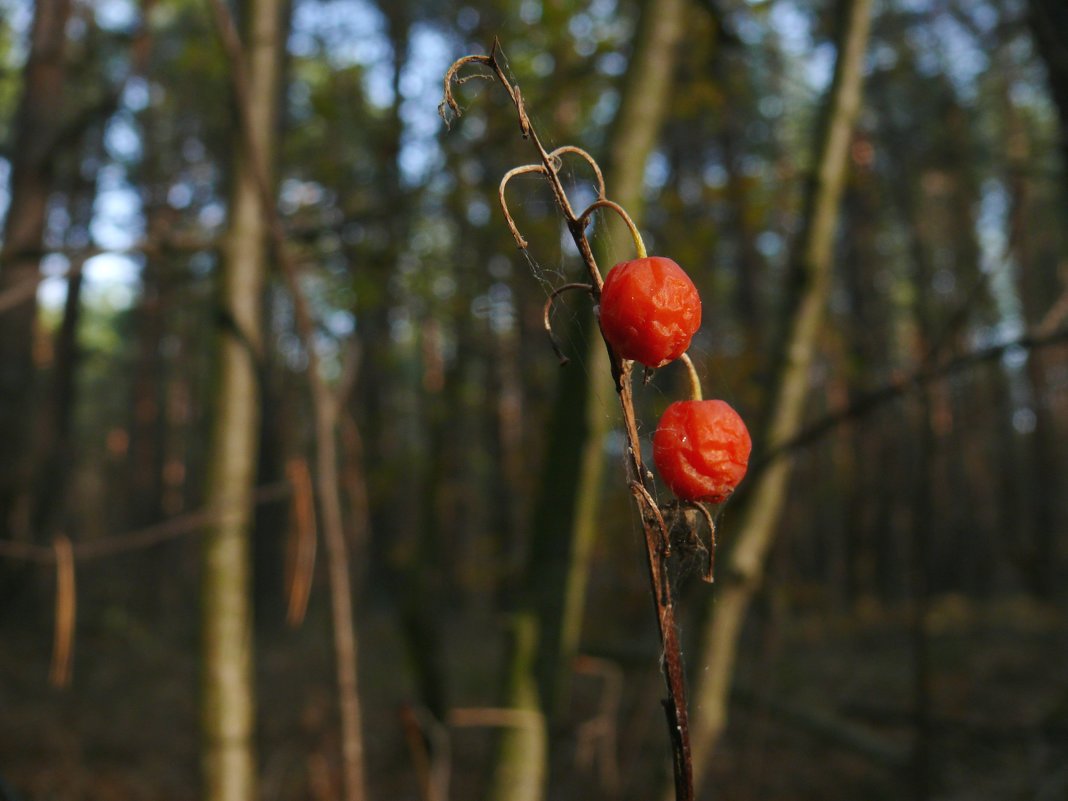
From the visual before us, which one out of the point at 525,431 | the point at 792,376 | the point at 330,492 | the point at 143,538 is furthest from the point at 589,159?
the point at 525,431

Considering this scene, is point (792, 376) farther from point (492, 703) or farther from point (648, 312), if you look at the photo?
point (492, 703)

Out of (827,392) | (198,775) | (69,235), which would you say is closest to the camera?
(198,775)

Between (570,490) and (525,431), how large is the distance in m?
6.81

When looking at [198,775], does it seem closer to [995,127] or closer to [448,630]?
[448,630]

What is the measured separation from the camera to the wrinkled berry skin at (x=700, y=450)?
55cm

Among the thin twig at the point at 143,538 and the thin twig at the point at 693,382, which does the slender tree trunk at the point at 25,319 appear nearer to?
the thin twig at the point at 143,538

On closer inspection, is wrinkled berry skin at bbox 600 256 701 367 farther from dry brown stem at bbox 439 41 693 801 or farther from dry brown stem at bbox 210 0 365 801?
dry brown stem at bbox 210 0 365 801

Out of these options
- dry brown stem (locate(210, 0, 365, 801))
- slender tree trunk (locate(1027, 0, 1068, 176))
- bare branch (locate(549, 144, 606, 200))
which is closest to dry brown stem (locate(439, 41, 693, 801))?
→ bare branch (locate(549, 144, 606, 200))

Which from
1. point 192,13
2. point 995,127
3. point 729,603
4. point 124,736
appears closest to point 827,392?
point 995,127

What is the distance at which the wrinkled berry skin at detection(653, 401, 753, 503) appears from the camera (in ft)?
1.81

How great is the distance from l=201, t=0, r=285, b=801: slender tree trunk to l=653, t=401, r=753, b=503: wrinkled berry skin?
5.43 feet

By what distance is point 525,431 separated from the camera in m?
8.88

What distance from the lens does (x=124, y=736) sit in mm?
8234

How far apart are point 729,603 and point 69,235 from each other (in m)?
14.7
